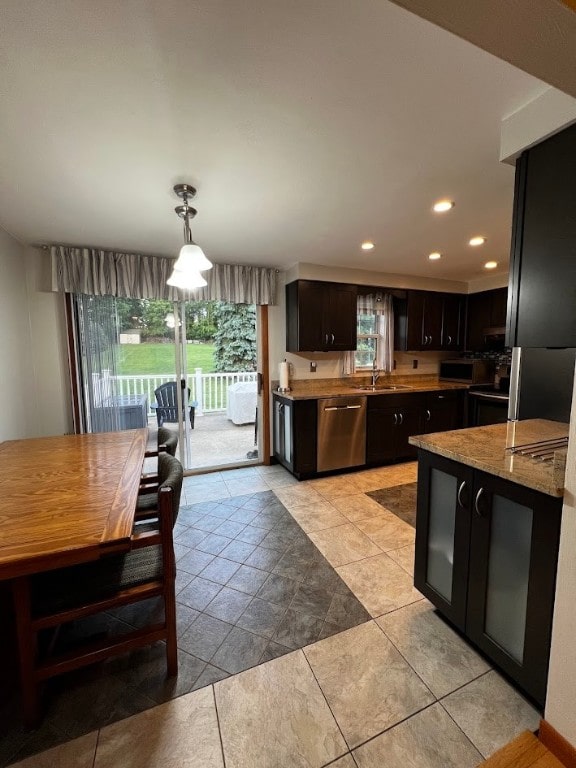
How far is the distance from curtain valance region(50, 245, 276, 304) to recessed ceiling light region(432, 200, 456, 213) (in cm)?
195

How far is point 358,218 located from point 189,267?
1328mm

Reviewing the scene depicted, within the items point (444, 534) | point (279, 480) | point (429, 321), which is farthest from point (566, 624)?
point (429, 321)

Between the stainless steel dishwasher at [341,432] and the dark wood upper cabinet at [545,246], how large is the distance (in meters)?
2.16

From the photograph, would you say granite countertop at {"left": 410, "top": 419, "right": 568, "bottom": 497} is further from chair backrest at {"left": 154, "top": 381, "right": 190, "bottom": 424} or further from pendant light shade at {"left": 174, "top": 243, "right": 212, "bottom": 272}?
chair backrest at {"left": 154, "top": 381, "right": 190, "bottom": 424}

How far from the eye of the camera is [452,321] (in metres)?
4.49

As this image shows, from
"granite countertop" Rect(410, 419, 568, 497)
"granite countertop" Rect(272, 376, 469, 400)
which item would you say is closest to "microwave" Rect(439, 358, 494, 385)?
"granite countertop" Rect(272, 376, 469, 400)

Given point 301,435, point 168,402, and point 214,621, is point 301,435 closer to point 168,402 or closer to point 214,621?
point 168,402

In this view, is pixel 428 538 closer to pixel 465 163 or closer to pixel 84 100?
pixel 465 163

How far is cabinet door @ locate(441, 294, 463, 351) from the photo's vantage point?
4.45 m

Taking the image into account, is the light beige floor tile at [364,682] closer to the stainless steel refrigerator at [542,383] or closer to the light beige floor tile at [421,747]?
the light beige floor tile at [421,747]

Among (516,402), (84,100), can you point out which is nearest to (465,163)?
(516,402)

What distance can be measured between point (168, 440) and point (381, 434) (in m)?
2.54

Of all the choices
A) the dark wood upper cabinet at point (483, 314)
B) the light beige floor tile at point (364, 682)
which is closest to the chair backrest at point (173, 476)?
the light beige floor tile at point (364, 682)

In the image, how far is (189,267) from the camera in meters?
1.89
